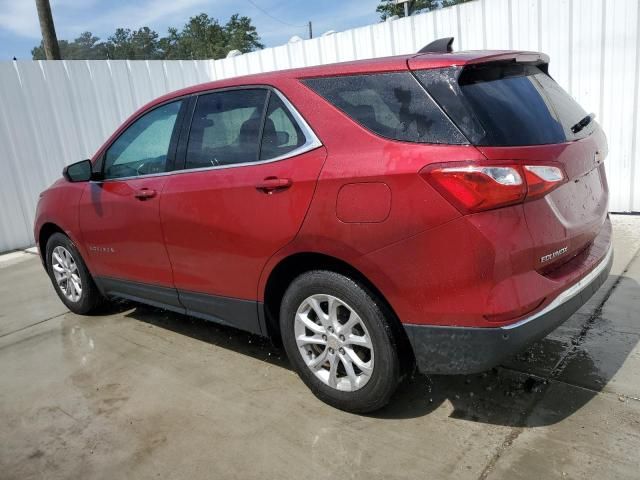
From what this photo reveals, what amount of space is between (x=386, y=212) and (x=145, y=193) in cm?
188

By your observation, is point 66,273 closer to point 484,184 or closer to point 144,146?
point 144,146

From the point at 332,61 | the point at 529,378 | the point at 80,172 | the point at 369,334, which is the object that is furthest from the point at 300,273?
the point at 332,61

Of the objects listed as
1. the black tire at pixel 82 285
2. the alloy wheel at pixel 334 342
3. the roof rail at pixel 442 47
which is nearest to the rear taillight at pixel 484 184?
the alloy wheel at pixel 334 342

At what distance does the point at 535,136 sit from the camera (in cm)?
234

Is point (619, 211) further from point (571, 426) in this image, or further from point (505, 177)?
point (505, 177)

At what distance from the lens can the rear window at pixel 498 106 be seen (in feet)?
7.34

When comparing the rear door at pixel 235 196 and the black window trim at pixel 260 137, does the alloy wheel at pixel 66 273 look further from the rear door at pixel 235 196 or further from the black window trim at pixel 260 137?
the black window trim at pixel 260 137

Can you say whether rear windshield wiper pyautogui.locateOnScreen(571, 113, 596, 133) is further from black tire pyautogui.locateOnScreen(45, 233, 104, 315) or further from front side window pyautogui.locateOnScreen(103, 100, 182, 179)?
black tire pyautogui.locateOnScreen(45, 233, 104, 315)

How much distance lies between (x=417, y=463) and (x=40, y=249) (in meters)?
Answer: 4.03

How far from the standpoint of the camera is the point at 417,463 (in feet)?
7.80

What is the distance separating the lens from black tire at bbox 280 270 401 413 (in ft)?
8.15

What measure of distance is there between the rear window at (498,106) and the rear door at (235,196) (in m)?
0.66

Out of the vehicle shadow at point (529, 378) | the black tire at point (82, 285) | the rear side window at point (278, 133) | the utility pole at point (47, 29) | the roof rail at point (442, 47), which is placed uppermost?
the utility pole at point (47, 29)

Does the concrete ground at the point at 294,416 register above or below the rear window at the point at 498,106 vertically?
below
